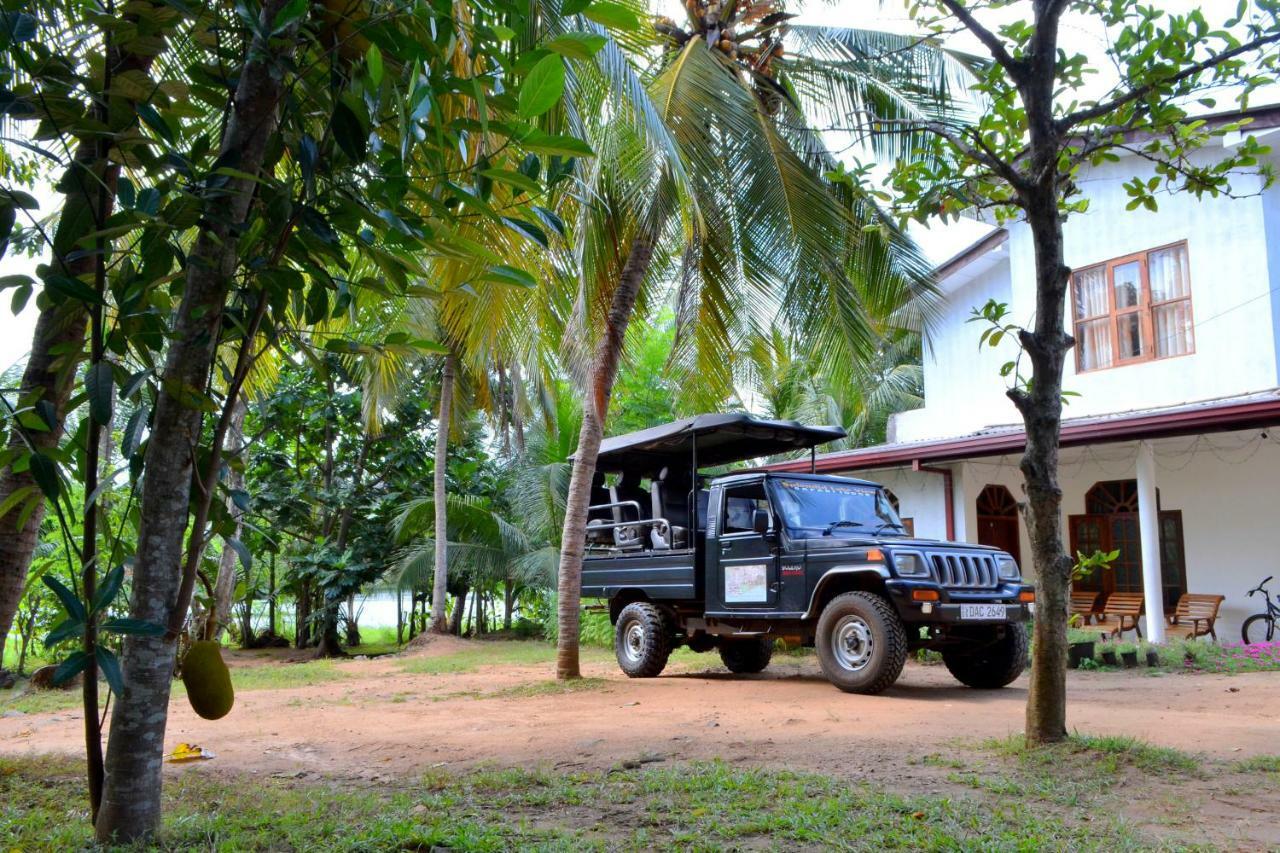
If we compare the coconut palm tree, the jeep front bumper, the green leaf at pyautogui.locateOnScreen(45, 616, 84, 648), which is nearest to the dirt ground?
the jeep front bumper

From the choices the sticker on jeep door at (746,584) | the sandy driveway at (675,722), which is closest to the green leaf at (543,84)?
the sandy driveway at (675,722)

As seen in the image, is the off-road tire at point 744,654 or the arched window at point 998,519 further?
the arched window at point 998,519

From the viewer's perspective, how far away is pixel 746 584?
10.6 metres

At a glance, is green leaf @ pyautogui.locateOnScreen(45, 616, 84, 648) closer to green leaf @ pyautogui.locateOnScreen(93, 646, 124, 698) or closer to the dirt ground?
green leaf @ pyautogui.locateOnScreen(93, 646, 124, 698)

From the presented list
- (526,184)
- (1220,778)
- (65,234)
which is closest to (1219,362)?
(1220,778)

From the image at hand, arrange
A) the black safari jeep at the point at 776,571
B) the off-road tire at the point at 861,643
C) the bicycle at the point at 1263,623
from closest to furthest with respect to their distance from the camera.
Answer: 1. the off-road tire at the point at 861,643
2. the black safari jeep at the point at 776,571
3. the bicycle at the point at 1263,623

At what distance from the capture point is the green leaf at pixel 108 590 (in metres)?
3.10

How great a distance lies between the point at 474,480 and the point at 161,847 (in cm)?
1805

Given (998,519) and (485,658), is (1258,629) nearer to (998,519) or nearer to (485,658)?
(998,519)

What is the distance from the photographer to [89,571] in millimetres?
3596

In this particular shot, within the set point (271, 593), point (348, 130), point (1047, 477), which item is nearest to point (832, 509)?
point (1047, 477)

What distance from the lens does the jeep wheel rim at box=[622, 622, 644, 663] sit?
1186cm

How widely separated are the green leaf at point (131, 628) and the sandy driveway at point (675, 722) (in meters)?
3.25

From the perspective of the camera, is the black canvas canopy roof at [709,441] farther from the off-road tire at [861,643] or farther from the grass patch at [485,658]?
the grass patch at [485,658]
